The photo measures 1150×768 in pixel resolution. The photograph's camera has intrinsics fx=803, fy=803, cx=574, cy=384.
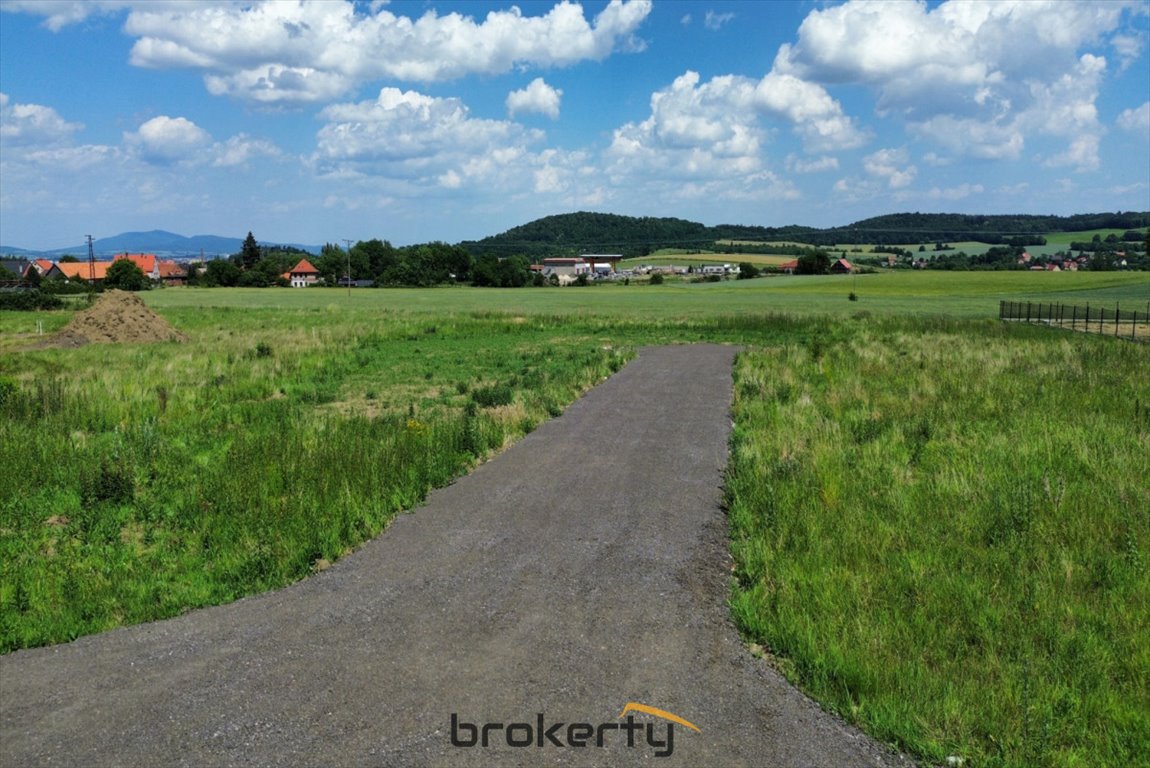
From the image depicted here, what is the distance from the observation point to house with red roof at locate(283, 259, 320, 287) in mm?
167375

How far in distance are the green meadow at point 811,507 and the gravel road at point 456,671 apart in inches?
18.6

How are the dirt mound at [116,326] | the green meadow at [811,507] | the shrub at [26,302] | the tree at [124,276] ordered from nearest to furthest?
the green meadow at [811,507], the dirt mound at [116,326], the shrub at [26,302], the tree at [124,276]

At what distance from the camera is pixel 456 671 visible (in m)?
6.07

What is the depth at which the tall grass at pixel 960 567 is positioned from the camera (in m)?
5.57

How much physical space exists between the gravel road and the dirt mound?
32.7 metres

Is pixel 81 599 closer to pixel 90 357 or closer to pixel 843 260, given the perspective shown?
pixel 90 357

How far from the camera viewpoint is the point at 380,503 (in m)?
10.1

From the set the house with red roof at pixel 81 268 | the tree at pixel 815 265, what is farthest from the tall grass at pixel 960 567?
the house with red roof at pixel 81 268

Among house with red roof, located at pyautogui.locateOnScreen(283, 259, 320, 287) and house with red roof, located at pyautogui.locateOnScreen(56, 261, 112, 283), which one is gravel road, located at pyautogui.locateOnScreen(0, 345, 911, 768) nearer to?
house with red roof, located at pyautogui.locateOnScreen(283, 259, 320, 287)

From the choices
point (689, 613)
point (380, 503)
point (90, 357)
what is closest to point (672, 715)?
point (689, 613)

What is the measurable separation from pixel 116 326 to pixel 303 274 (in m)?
148

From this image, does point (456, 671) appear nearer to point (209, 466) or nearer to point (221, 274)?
point (209, 466)

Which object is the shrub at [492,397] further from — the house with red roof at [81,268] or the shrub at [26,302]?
the house with red roof at [81,268]

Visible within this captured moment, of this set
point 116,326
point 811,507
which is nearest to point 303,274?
point 116,326
